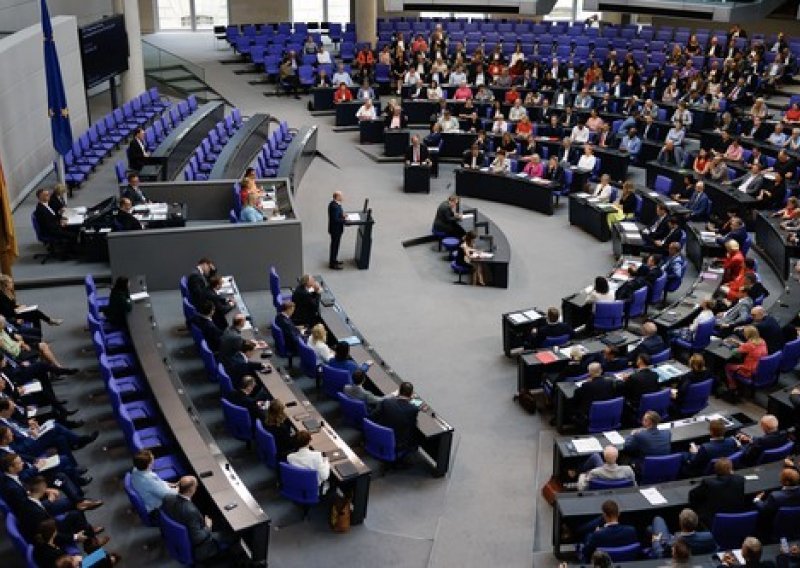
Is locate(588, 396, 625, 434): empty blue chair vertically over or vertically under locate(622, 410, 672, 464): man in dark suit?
under

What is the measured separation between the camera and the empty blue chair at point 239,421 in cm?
1020

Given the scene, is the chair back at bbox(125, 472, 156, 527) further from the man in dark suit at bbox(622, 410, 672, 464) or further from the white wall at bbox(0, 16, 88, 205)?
the white wall at bbox(0, 16, 88, 205)

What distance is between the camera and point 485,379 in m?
12.7

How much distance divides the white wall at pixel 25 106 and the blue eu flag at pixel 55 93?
3.60 feet

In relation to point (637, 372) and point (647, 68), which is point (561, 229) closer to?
point (637, 372)

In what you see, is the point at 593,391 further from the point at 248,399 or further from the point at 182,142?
the point at 182,142

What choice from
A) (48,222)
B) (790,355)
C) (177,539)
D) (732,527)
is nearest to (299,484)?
(177,539)

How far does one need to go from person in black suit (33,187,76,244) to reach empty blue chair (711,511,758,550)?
10885 millimetres

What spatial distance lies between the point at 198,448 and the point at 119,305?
11.3 feet

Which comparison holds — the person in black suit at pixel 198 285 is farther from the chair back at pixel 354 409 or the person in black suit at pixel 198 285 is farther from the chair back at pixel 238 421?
the chair back at pixel 354 409

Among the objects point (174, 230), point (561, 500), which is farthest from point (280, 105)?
point (561, 500)

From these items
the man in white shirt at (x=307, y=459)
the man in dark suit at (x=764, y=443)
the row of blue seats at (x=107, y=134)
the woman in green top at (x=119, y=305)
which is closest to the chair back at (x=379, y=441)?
the man in white shirt at (x=307, y=459)

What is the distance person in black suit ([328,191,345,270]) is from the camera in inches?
633

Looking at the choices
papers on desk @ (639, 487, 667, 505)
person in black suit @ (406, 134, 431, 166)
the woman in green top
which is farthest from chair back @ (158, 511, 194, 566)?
person in black suit @ (406, 134, 431, 166)
